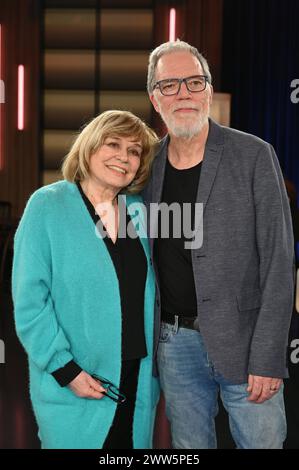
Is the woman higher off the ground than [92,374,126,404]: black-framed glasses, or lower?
higher

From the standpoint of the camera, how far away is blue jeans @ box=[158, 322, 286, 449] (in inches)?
60.2

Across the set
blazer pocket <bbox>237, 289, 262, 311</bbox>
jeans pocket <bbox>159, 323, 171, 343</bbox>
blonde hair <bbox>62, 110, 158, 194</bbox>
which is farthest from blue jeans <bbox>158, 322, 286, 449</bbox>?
blonde hair <bbox>62, 110, 158, 194</bbox>

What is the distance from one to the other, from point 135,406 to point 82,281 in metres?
0.40

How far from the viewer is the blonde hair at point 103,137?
1.53 metres

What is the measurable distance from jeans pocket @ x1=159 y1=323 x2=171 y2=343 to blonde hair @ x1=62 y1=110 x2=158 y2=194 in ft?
1.44

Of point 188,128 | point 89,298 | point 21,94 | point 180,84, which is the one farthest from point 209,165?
point 21,94

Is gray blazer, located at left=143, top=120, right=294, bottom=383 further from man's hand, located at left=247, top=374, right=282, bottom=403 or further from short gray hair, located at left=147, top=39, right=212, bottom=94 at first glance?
short gray hair, located at left=147, top=39, right=212, bottom=94

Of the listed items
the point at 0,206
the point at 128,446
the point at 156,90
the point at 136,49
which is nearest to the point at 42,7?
the point at 136,49

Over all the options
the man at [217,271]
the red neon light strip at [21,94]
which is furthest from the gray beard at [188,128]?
the red neon light strip at [21,94]

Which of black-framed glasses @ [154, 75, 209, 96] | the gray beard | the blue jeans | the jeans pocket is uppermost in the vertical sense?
black-framed glasses @ [154, 75, 209, 96]

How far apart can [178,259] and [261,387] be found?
1.29ft

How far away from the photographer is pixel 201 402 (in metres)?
1.62

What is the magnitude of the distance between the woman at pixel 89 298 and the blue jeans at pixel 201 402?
0.06 m

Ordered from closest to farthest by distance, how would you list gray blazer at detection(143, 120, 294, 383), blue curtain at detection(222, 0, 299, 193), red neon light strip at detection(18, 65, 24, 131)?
gray blazer at detection(143, 120, 294, 383)
red neon light strip at detection(18, 65, 24, 131)
blue curtain at detection(222, 0, 299, 193)
